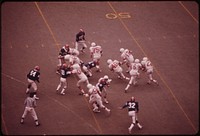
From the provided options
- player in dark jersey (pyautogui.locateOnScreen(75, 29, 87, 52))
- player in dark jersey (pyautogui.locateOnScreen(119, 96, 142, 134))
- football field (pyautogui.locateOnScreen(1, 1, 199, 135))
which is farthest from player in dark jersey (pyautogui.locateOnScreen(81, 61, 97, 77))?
player in dark jersey (pyautogui.locateOnScreen(119, 96, 142, 134))

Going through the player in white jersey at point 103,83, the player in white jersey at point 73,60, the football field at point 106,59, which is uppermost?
the player in white jersey at point 73,60

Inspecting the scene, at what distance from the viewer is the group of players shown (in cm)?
2441

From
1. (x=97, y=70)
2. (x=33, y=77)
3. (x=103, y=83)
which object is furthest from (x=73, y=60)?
(x=103, y=83)

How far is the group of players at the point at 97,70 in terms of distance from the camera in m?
24.4

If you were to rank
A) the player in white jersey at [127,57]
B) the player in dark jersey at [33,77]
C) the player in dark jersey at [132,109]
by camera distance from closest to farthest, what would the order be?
the player in dark jersey at [132,109]
the player in dark jersey at [33,77]
the player in white jersey at [127,57]

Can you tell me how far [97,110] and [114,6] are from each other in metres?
12.3

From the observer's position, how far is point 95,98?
24406 mm

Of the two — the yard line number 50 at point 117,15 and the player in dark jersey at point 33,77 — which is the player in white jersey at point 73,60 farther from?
the yard line number 50 at point 117,15

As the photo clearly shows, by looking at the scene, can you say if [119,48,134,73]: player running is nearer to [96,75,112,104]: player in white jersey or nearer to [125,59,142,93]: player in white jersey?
[125,59,142,93]: player in white jersey

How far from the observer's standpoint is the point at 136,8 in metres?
35.6

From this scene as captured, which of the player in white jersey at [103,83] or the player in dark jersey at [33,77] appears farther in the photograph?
the player in dark jersey at [33,77]

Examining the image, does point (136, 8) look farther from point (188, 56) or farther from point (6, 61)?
point (6, 61)

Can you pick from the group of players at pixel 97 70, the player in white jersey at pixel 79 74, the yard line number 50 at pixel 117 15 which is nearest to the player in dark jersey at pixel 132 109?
the group of players at pixel 97 70

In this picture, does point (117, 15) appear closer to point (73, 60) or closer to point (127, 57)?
point (127, 57)
